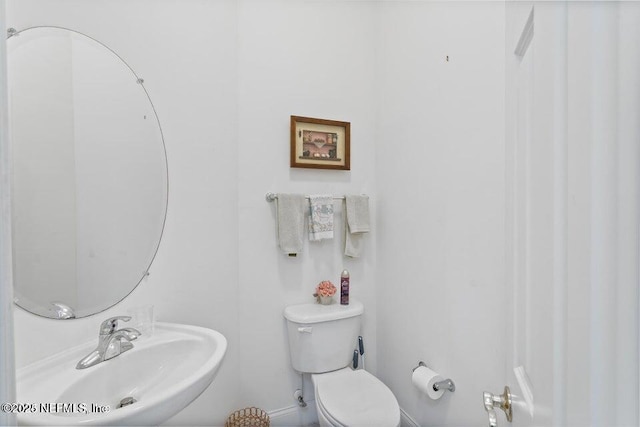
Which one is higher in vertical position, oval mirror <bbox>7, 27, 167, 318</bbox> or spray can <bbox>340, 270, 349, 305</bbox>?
oval mirror <bbox>7, 27, 167, 318</bbox>

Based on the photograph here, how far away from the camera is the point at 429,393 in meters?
1.26

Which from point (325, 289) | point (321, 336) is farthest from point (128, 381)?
point (325, 289)

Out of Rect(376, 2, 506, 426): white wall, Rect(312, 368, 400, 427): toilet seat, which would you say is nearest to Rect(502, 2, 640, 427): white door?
A: Rect(376, 2, 506, 426): white wall

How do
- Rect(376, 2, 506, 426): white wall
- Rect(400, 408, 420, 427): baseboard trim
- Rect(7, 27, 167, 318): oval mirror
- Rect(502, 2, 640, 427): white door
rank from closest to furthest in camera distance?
Rect(502, 2, 640, 427): white door < Rect(7, 27, 167, 318): oval mirror < Rect(376, 2, 506, 426): white wall < Rect(400, 408, 420, 427): baseboard trim

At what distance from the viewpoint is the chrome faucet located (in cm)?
89

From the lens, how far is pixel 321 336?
1503 mm

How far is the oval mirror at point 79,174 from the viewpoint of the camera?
0.89 meters

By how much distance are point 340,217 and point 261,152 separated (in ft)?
1.97

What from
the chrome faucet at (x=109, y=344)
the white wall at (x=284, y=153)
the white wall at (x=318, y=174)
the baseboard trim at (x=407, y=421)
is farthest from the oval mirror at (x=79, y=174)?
the baseboard trim at (x=407, y=421)

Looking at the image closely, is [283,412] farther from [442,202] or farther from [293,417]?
[442,202]

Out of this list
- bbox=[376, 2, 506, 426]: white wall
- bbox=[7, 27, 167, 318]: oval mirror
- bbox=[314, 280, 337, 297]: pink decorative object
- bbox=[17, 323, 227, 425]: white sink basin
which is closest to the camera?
bbox=[17, 323, 227, 425]: white sink basin

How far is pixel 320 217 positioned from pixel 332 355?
74cm

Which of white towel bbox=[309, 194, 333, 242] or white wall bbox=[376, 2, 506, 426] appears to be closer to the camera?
white wall bbox=[376, 2, 506, 426]

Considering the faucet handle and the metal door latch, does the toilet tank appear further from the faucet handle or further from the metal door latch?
the metal door latch
